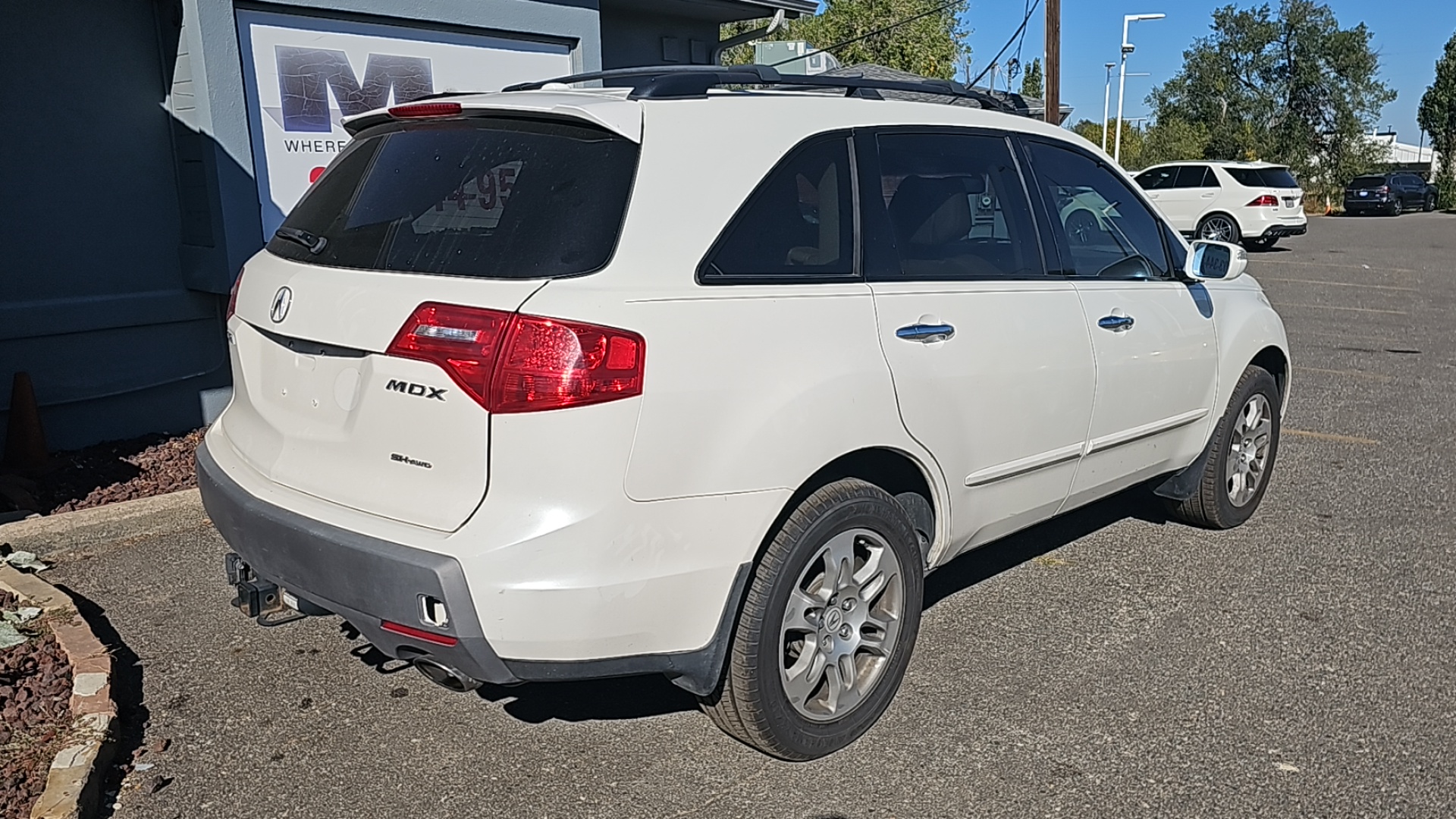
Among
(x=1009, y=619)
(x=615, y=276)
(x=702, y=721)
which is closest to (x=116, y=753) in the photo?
(x=702, y=721)

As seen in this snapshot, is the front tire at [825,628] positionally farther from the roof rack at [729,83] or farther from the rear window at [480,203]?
the roof rack at [729,83]

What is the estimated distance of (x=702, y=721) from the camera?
3.58m

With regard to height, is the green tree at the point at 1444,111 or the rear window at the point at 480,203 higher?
the green tree at the point at 1444,111

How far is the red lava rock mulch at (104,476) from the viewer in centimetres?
553

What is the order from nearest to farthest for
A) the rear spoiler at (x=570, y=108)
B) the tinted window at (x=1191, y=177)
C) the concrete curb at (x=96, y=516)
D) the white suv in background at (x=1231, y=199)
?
1. the rear spoiler at (x=570, y=108)
2. the concrete curb at (x=96, y=516)
3. the white suv in background at (x=1231, y=199)
4. the tinted window at (x=1191, y=177)

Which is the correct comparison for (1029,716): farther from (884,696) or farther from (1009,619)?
(1009,619)

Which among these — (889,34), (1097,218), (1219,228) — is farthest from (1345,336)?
(889,34)

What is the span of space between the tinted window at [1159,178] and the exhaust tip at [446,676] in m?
24.3

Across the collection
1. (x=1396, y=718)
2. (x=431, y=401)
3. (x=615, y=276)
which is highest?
(x=615, y=276)

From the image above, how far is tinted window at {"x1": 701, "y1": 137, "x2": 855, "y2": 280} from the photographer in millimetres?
3033

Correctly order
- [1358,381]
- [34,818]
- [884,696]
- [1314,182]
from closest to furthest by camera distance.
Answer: [34,818]
[884,696]
[1358,381]
[1314,182]

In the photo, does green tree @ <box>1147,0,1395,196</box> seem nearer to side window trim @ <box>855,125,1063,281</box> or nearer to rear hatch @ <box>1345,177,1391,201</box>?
rear hatch @ <box>1345,177,1391,201</box>

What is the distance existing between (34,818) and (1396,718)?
3863 millimetres

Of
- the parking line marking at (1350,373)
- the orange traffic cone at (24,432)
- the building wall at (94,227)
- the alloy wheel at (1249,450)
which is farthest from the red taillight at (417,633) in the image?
the parking line marking at (1350,373)
